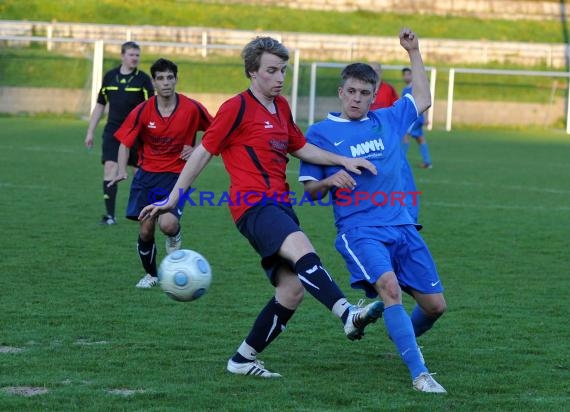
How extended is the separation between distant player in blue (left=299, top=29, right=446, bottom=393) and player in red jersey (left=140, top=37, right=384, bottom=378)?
114mm

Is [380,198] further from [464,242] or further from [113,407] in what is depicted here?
[464,242]

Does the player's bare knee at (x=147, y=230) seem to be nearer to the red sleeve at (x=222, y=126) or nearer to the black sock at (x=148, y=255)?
the black sock at (x=148, y=255)

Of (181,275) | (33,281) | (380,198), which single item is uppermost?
(380,198)

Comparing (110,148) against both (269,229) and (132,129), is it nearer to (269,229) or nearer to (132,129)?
(132,129)

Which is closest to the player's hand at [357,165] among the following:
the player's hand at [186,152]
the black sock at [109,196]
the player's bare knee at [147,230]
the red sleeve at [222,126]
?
the red sleeve at [222,126]

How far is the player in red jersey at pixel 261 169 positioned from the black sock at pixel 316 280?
14cm

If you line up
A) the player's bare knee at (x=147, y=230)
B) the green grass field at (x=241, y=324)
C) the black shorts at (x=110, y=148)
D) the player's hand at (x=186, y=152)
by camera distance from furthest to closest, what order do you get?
the black shorts at (x=110, y=148), the player's hand at (x=186, y=152), the player's bare knee at (x=147, y=230), the green grass field at (x=241, y=324)

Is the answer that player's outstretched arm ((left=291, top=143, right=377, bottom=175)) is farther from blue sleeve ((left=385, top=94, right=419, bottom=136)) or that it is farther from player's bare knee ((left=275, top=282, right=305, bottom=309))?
player's bare knee ((left=275, top=282, right=305, bottom=309))

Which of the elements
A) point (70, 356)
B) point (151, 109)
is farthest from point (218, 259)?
point (70, 356)

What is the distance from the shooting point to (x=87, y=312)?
7.33 m

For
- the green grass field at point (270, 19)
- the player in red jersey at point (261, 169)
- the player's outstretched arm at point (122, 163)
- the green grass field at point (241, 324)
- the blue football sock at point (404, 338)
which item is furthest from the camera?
the green grass field at point (270, 19)

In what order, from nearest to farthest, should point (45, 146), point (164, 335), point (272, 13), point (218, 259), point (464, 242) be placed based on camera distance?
point (164, 335)
point (218, 259)
point (464, 242)
point (45, 146)
point (272, 13)

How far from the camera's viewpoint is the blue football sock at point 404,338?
17.7 ft

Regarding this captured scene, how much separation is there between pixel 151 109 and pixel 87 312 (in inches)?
85.3
